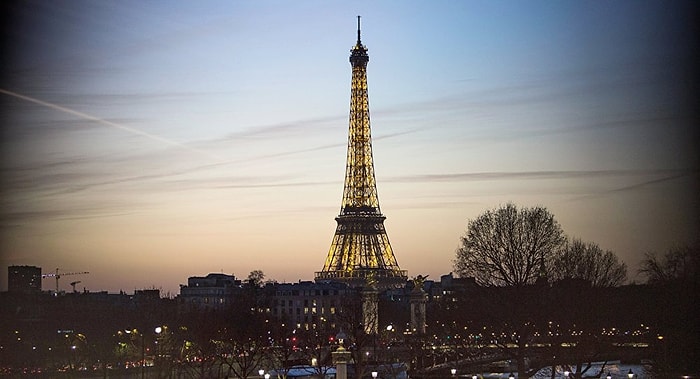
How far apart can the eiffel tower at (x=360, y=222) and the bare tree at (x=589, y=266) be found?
28.9 m

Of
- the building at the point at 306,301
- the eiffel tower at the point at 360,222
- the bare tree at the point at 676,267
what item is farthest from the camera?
the building at the point at 306,301

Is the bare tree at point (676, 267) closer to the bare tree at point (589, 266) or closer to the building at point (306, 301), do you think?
the bare tree at point (589, 266)

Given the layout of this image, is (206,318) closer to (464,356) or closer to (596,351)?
(464,356)

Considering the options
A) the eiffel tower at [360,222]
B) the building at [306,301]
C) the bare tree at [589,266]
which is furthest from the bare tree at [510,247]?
the building at [306,301]

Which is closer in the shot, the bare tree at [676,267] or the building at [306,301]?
the bare tree at [676,267]

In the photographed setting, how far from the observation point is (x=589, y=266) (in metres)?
36.0

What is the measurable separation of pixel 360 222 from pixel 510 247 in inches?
1403

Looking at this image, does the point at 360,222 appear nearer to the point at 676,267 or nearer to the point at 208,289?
the point at 208,289

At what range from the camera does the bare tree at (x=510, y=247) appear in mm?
31000

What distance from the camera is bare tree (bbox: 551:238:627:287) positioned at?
34144 mm

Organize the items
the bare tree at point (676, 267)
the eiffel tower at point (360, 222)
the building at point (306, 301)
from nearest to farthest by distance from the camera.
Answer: the bare tree at point (676, 267)
the eiffel tower at point (360, 222)
the building at point (306, 301)

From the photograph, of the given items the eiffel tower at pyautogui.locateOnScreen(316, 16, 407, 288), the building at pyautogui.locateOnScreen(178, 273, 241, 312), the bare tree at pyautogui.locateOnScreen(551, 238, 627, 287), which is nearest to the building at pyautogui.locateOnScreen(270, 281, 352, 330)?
the building at pyautogui.locateOnScreen(178, 273, 241, 312)

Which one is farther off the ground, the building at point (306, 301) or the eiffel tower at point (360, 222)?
the eiffel tower at point (360, 222)

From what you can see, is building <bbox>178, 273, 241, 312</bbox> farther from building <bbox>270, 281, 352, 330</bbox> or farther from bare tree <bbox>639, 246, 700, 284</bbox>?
bare tree <bbox>639, 246, 700, 284</bbox>
